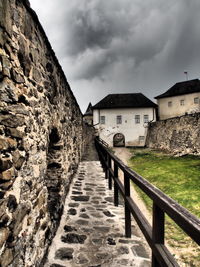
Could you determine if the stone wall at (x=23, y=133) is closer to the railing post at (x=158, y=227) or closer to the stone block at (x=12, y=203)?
the stone block at (x=12, y=203)

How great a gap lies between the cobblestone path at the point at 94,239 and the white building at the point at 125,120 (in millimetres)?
23346

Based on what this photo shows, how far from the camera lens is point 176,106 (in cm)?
2922

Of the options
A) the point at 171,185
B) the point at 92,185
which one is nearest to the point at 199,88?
the point at 171,185

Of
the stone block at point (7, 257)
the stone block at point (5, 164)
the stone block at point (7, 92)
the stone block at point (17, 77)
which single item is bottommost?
the stone block at point (7, 257)

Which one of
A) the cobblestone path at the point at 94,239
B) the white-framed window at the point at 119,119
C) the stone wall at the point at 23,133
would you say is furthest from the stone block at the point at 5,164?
the white-framed window at the point at 119,119

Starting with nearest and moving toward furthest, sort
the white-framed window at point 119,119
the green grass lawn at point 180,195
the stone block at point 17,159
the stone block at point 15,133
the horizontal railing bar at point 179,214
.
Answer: the horizontal railing bar at point 179,214 → the stone block at point 15,133 → the stone block at point 17,159 → the green grass lawn at point 180,195 → the white-framed window at point 119,119

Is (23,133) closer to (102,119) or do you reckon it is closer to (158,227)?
(158,227)

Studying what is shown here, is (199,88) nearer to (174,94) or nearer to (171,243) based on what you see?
(174,94)

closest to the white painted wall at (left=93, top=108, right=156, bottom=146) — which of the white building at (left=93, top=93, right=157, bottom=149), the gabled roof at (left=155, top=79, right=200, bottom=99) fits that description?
the white building at (left=93, top=93, right=157, bottom=149)

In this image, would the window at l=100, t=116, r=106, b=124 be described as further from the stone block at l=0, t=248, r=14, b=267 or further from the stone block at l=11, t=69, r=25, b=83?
the stone block at l=0, t=248, r=14, b=267

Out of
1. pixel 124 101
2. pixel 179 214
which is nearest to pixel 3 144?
pixel 179 214

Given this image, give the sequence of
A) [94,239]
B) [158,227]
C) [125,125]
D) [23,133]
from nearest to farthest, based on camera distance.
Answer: [158,227] → [23,133] → [94,239] → [125,125]

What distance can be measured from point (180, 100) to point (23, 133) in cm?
3032

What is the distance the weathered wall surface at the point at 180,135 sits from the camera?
16000 mm
